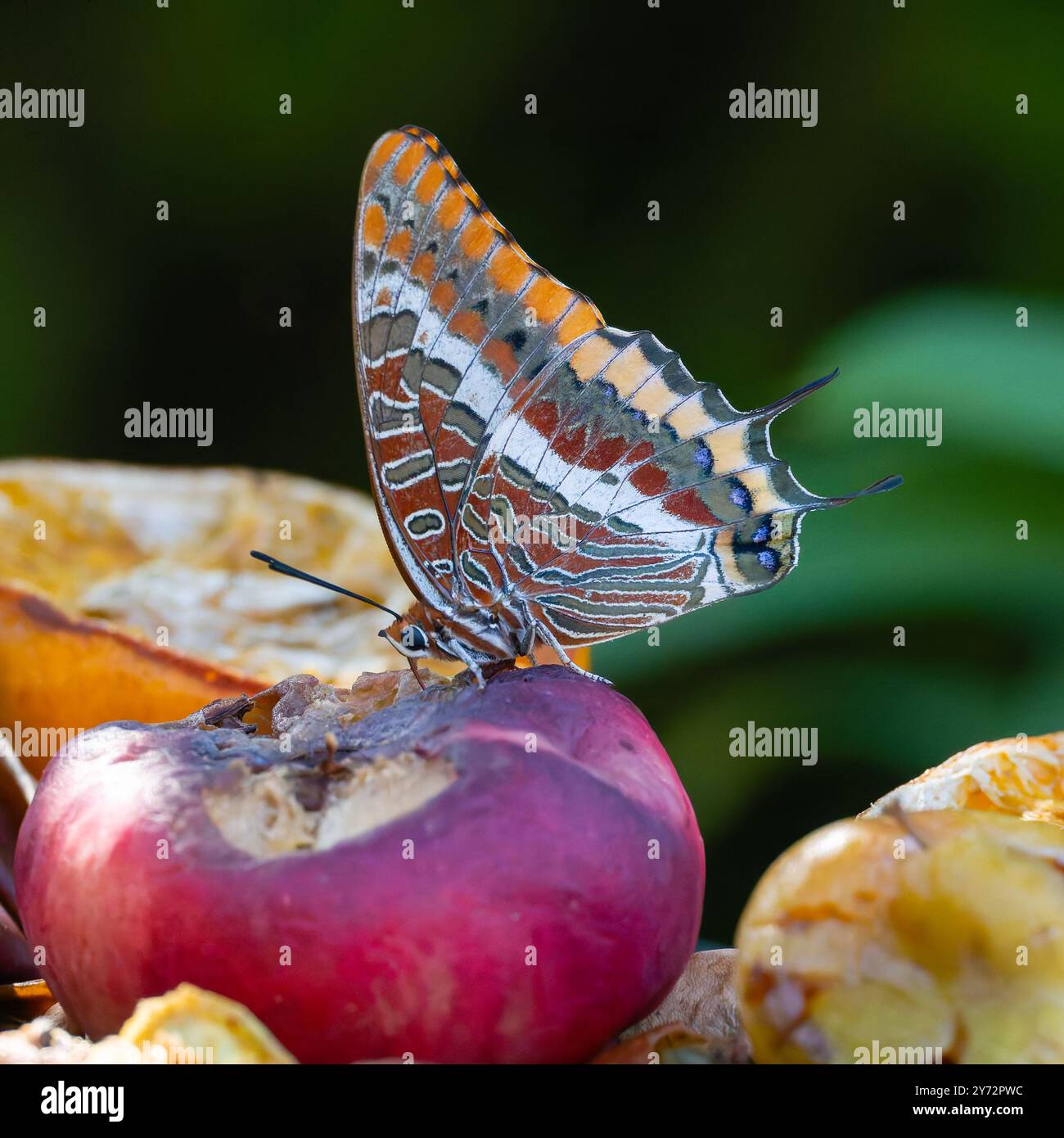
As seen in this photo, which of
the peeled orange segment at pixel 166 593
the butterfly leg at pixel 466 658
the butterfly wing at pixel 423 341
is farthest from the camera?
the peeled orange segment at pixel 166 593

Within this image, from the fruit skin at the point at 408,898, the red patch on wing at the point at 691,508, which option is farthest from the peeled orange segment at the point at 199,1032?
the red patch on wing at the point at 691,508

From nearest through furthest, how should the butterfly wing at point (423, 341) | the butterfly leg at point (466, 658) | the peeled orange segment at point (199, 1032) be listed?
the peeled orange segment at point (199, 1032) → the butterfly leg at point (466, 658) → the butterfly wing at point (423, 341)

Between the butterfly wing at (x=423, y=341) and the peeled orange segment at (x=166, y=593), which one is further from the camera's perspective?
the peeled orange segment at (x=166, y=593)

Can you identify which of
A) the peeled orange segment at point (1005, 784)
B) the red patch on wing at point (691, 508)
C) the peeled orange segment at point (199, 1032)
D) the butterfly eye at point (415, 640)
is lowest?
the peeled orange segment at point (199, 1032)

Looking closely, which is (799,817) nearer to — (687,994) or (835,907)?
(687,994)

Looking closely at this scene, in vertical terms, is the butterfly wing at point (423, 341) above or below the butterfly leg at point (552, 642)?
above

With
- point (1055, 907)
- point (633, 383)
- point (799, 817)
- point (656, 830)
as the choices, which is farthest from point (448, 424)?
point (799, 817)

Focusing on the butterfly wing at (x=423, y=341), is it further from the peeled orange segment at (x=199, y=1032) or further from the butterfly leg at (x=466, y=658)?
the peeled orange segment at (x=199, y=1032)
